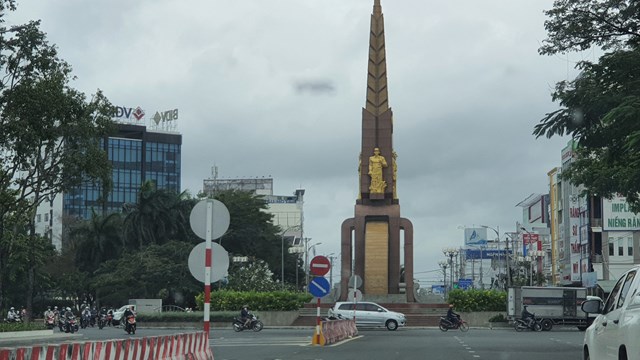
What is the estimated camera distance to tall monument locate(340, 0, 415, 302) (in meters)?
68.4

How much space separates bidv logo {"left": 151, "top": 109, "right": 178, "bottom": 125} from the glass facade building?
5.99ft

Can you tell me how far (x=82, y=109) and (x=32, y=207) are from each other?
6104 mm

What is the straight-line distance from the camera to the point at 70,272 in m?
91.8

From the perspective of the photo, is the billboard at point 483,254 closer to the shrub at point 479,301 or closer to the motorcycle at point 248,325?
the shrub at point 479,301

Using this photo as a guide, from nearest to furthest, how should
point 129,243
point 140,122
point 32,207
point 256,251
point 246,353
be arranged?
1. point 246,353
2. point 32,207
3. point 129,243
4. point 256,251
5. point 140,122

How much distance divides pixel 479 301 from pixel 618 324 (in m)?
50.0

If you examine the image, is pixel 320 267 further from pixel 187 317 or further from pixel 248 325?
pixel 187 317

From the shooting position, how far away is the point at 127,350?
14.8 m

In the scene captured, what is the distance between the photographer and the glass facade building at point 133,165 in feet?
426

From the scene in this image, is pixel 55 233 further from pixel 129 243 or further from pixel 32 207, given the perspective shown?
pixel 32 207

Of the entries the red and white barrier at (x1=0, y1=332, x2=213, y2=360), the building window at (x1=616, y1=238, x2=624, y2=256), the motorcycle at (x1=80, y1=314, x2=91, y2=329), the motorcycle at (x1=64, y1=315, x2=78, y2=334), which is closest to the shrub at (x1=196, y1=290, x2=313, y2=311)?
the motorcycle at (x1=80, y1=314, x2=91, y2=329)

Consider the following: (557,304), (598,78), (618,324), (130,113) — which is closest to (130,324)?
(557,304)

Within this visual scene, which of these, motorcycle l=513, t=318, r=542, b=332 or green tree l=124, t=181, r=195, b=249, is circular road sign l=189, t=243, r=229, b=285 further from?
green tree l=124, t=181, r=195, b=249

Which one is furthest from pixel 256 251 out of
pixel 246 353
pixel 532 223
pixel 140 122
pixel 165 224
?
pixel 246 353
